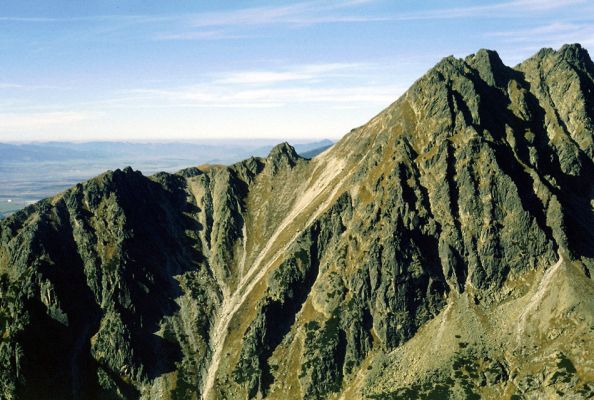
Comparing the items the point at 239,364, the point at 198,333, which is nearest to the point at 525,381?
the point at 239,364

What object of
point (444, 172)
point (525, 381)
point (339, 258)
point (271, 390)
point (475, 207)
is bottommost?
point (271, 390)

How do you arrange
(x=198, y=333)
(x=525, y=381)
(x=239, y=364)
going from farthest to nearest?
(x=198, y=333), (x=239, y=364), (x=525, y=381)

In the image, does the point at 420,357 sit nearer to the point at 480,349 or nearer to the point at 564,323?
Result: the point at 480,349

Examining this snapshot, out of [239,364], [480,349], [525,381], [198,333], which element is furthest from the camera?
[198,333]

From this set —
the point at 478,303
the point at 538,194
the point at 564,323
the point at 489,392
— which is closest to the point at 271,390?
the point at 489,392

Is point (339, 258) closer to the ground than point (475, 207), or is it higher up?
closer to the ground

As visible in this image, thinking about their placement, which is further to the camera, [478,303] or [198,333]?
[198,333]

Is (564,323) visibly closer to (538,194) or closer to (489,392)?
(489,392)

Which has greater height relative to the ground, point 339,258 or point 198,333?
point 339,258

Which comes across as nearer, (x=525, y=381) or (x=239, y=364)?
(x=525, y=381)
